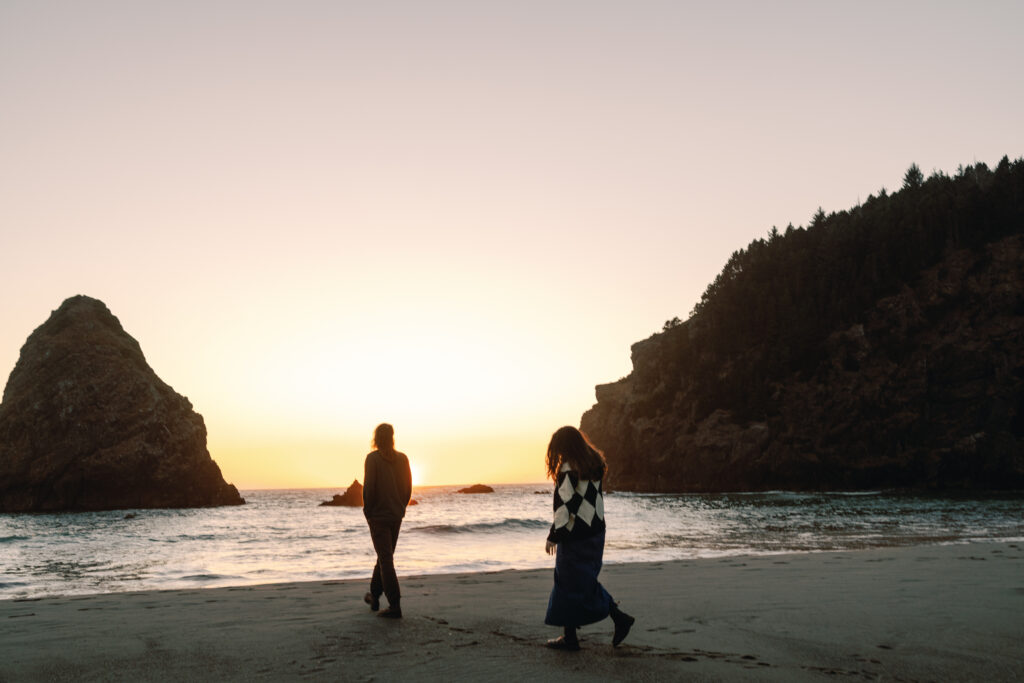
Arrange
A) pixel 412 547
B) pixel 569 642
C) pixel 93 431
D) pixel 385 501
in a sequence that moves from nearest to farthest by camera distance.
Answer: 1. pixel 569 642
2. pixel 385 501
3. pixel 412 547
4. pixel 93 431

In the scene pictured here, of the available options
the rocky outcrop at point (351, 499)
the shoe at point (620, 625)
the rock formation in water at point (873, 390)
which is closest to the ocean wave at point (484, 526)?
the shoe at point (620, 625)

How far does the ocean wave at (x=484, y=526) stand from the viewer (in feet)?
91.9

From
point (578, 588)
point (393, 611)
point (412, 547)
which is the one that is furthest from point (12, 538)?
point (578, 588)

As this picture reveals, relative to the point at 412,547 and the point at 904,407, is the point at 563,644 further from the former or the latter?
the point at 904,407

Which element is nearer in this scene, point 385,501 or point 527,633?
point 527,633

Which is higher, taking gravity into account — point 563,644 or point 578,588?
point 578,588

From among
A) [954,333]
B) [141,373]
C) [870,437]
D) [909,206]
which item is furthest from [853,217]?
[141,373]

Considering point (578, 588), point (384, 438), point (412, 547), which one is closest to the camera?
point (578, 588)

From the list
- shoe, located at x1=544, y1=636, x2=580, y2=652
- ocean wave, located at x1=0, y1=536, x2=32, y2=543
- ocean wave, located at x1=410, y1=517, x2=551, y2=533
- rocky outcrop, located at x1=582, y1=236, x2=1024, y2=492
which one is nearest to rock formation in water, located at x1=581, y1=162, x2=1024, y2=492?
rocky outcrop, located at x1=582, y1=236, x2=1024, y2=492

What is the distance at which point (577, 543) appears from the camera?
584 centimetres

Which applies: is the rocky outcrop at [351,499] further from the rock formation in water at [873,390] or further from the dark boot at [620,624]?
the dark boot at [620,624]

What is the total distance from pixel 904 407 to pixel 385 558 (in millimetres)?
75594

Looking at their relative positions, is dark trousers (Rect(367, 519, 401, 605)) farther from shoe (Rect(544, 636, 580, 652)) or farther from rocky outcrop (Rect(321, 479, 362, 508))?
rocky outcrop (Rect(321, 479, 362, 508))

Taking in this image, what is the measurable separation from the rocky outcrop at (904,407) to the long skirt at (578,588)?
239 ft
